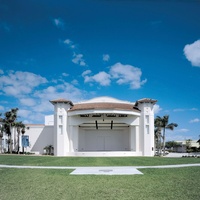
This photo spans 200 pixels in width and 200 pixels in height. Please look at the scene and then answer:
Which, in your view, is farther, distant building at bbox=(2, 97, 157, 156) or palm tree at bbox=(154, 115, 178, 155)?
palm tree at bbox=(154, 115, 178, 155)

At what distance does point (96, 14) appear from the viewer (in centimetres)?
1562

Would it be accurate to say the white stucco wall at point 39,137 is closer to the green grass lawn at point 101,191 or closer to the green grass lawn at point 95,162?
the green grass lawn at point 95,162

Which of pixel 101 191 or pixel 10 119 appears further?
pixel 10 119

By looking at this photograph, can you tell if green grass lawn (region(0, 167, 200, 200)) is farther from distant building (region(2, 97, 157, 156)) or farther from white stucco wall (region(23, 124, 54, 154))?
white stucco wall (region(23, 124, 54, 154))

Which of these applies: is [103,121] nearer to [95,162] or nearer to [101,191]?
[95,162]

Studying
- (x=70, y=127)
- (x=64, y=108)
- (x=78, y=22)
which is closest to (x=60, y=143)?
(x=70, y=127)

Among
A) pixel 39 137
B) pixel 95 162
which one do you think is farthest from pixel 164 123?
pixel 95 162

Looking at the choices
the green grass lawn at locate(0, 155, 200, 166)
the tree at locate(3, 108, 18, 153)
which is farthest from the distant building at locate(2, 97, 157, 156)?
the green grass lawn at locate(0, 155, 200, 166)

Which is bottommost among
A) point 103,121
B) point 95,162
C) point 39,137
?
point 95,162

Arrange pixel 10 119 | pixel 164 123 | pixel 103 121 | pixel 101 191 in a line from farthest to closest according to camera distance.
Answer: pixel 164 123
pixel 10 119
pixel 103 121
pixel 101 191

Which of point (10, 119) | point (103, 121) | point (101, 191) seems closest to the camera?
point (101, 191)

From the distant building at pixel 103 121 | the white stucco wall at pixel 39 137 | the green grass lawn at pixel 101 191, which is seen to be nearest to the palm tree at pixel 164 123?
the distant building at pixel 103 121

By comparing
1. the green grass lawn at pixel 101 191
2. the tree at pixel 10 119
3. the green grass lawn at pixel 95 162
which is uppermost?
the tree at pixel 10 119

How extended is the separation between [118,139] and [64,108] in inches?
560
